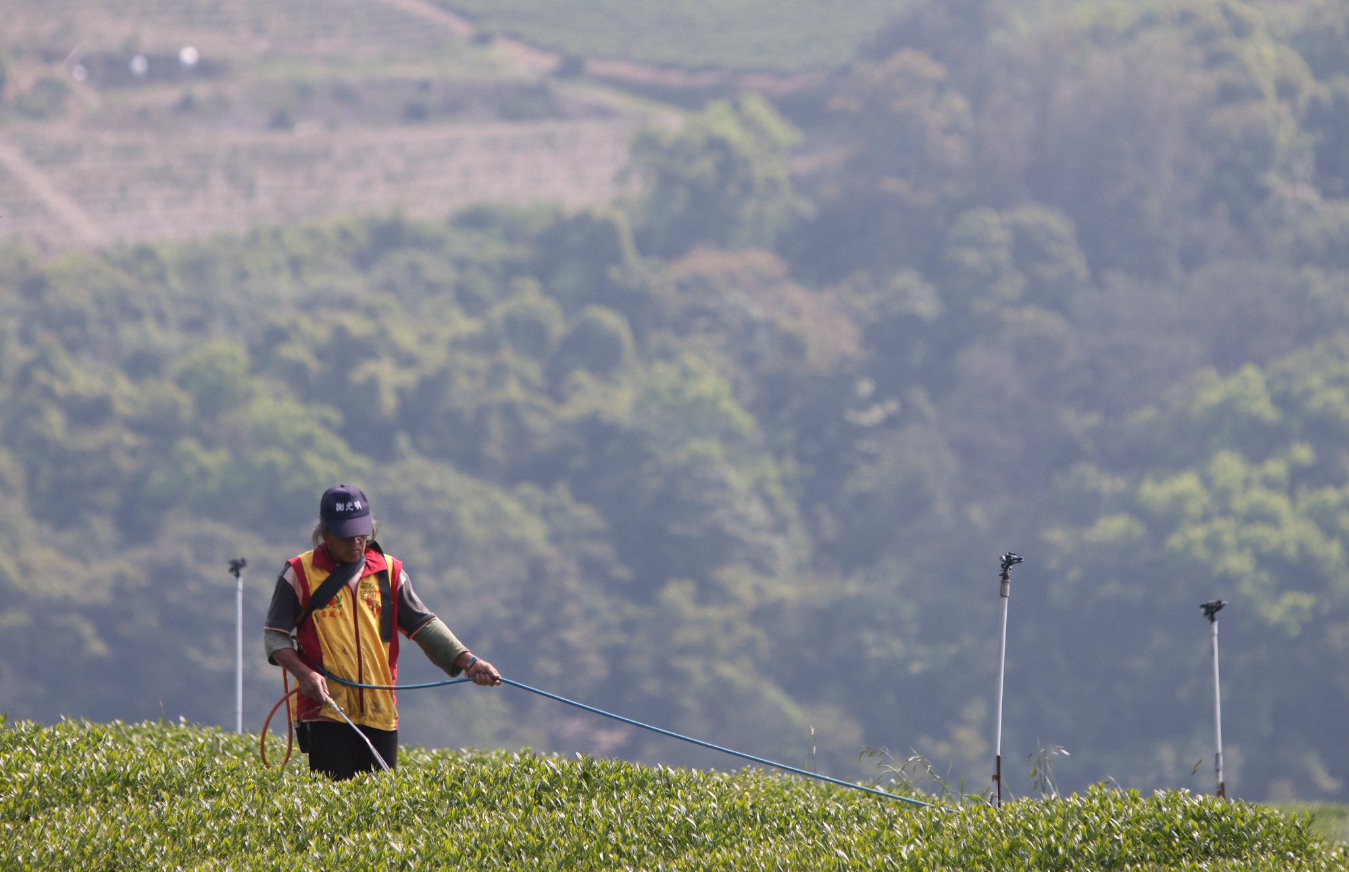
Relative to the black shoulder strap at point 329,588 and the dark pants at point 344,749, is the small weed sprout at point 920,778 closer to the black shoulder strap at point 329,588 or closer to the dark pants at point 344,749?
the dark pants at point 344,749

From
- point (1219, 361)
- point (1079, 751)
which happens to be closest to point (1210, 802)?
point (1079, 751)

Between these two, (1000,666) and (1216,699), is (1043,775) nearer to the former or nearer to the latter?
(1000,666)

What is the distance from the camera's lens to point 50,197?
2832 inches

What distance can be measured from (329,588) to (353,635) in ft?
0.68

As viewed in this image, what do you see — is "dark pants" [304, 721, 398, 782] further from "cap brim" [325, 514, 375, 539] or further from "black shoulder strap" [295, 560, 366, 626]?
"cap brim" [325, 514, 375, 539]

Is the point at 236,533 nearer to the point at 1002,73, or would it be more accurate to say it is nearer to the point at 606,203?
the point at 606,203

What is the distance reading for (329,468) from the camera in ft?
194

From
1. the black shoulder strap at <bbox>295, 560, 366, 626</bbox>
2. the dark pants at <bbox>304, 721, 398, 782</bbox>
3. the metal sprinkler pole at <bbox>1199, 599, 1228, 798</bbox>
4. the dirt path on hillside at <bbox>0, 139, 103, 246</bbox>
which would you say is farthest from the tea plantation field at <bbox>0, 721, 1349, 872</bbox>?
the dirt path on hillside at <bbox>0, 139, 103, 246</bbox>

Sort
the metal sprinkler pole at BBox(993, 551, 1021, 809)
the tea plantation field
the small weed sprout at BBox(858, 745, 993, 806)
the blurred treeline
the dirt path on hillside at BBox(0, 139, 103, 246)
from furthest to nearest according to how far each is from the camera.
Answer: the dirt path on hillside at BBox(0, 139, 103, 246)
the blurred treeline
the small weed sprout at BBox(858, 745, 993, 806)
the metal sprinkler pole at BBox(993, 551, 1021, 809)
the tea plantation field

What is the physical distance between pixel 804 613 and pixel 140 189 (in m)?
39.0

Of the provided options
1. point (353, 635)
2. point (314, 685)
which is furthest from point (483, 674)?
point (314, 685)

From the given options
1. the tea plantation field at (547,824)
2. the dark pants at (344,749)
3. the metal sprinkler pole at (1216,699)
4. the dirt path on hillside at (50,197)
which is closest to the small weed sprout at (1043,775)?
the tea plantation field at (547,824)

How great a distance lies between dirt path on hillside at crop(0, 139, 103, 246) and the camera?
70.8 m

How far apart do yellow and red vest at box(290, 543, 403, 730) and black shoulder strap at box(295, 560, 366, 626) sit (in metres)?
0.02
